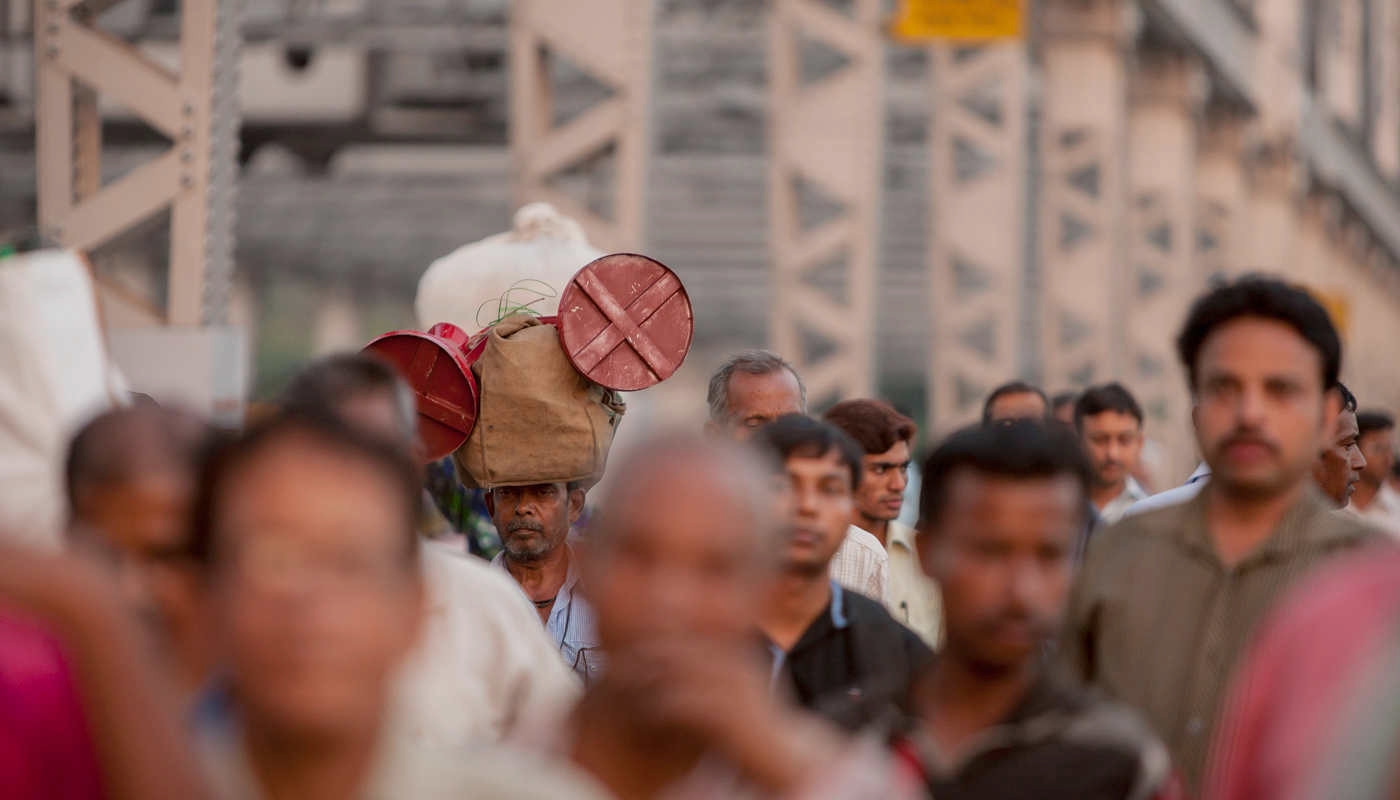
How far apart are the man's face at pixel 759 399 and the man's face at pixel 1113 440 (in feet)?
10.5

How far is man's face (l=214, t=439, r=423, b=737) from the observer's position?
7.97 ft

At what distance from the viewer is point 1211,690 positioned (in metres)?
4.15

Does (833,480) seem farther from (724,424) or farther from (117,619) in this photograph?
(117,619)

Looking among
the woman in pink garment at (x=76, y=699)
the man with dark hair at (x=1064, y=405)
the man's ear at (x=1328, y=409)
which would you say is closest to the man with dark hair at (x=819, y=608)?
the man's ear at (x=1328, y=409)

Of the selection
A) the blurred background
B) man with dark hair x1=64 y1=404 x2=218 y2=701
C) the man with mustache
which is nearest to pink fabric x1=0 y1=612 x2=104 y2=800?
man with dark hair x1=64 y1=404 x2=218 y2=701

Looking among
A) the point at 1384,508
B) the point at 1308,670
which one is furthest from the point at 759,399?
the point at 1384,508

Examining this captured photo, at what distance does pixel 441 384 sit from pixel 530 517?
1.68 feet

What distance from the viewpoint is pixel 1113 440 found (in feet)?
33.3

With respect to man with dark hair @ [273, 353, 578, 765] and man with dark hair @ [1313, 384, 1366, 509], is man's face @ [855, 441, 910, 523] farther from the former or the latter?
man with dark hair @ [273, 353, 578, 765]

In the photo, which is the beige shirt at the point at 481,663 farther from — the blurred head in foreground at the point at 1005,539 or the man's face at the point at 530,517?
the man's face at the point at 530,517

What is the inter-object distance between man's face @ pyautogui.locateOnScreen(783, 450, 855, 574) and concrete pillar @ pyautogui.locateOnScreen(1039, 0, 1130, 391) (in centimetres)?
2029

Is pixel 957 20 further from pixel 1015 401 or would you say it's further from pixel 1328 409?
pixel 1328 409

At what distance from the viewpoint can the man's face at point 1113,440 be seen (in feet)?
33.0

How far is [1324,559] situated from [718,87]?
25340 mm
